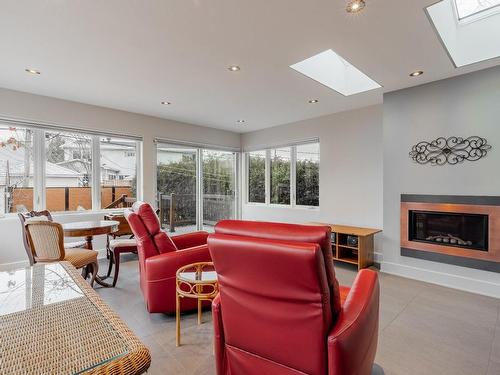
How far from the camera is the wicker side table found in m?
1.96

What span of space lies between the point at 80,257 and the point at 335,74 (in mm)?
3722

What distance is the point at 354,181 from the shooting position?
14.5ft

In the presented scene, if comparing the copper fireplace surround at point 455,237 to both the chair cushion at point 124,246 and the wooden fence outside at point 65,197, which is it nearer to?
the chair cushion at point 124,246

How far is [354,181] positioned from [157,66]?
3380mm

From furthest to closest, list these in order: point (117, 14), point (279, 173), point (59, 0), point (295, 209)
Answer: point (279, 173) < point (295, 209) < point (117, 14) < point (59, 0)

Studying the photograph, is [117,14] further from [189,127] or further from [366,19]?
[189,127]

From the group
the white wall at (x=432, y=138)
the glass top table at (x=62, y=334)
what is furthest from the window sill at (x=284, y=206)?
the glass top table at (x=62, y=334)

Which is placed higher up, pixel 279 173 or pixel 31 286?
pixel 279 173

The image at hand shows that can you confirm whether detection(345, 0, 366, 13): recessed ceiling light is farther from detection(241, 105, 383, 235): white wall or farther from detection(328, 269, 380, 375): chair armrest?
detection(241, 105, 383, 235): white wall

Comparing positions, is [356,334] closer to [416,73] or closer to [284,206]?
[416,73]

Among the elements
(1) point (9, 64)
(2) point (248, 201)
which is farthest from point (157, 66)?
(2) point (248, 201)

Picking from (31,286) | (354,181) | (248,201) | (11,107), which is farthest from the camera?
(248,201)

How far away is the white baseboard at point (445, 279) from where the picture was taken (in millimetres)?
2889

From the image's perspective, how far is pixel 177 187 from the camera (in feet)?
17.8
